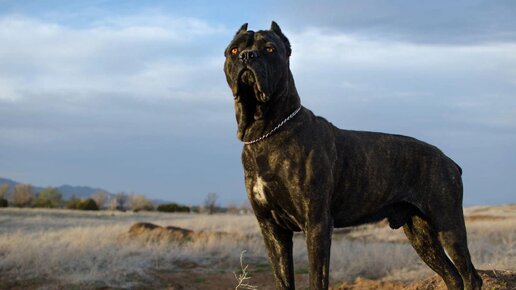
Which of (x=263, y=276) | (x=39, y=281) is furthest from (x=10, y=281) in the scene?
(x=263, y=276)

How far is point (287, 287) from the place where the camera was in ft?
18.5

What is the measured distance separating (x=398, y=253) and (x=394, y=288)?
6812 mm

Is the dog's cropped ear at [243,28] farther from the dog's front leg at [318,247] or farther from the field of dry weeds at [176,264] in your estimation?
the field of dry weeds at [176,264]

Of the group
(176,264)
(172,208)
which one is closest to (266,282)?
(176,264)

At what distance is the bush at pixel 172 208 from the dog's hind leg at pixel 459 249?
60127 mm

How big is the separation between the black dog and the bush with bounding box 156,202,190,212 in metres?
60.1

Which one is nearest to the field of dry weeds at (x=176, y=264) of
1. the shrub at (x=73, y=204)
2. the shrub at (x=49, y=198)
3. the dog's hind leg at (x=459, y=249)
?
the dog's hind leg at (x=459, y=249)

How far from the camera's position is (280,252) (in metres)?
5.59

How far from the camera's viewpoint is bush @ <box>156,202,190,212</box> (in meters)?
65.3

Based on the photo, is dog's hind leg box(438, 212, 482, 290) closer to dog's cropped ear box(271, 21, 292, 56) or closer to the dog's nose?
dog's cropped ear box(271, 21, 292, 56)

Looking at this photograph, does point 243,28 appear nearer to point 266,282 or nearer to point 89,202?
point 266,282

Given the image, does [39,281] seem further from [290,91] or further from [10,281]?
[290,91]

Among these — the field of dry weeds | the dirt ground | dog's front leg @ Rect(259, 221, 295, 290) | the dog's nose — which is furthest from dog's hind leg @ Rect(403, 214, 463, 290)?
the field of dry weeds

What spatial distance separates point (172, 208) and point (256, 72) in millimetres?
61322
